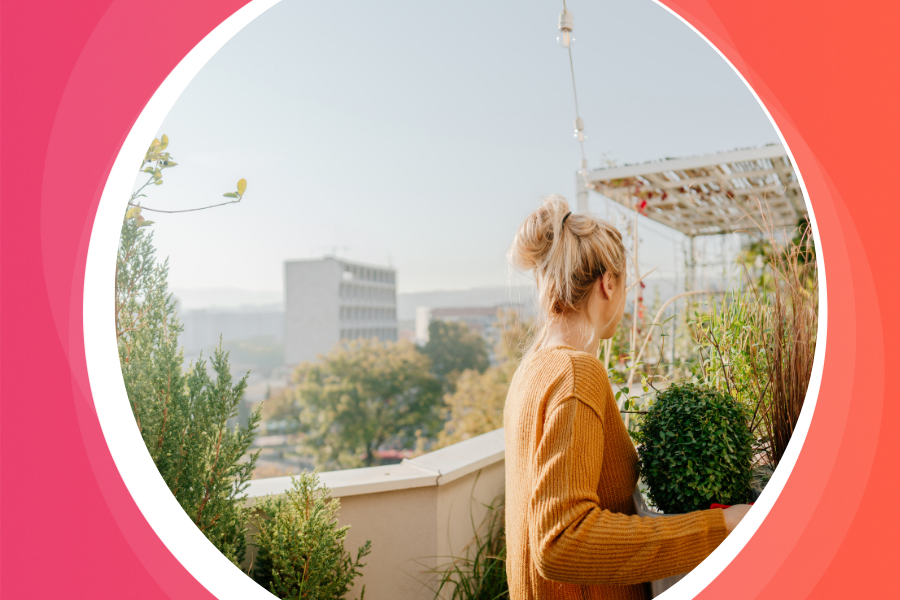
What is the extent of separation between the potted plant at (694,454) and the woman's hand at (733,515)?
0.03 m

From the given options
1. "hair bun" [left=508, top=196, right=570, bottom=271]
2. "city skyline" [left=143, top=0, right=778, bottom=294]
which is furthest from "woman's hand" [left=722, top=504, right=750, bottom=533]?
"city skyline" [left=143, top=0, right=778, bottom=294]

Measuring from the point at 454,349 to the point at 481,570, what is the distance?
3537 cm

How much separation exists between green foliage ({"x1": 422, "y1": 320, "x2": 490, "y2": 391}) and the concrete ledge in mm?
34601

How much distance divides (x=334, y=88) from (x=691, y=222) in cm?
3461

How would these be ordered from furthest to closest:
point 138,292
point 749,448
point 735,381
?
point 138,292, point 735,381, point 749,448

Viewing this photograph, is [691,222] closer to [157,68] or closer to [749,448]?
[749,448]

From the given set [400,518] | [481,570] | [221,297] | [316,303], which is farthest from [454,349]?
[400,518]

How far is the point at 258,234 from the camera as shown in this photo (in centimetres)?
4000

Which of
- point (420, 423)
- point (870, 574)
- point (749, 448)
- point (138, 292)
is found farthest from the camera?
point (420, 423)

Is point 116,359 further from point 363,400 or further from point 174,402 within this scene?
point 363,400

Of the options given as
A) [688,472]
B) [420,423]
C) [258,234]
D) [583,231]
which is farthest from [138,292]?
[258,234]

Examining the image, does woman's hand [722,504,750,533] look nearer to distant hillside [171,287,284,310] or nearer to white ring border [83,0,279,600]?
white ring border [83,0,279,600]

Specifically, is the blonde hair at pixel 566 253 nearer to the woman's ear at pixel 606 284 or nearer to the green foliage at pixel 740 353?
the woman's ear at pixel 606 284

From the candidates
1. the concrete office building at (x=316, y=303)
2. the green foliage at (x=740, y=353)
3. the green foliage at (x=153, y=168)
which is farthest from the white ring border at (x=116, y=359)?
the concrete office building at (x=316, y=303)
